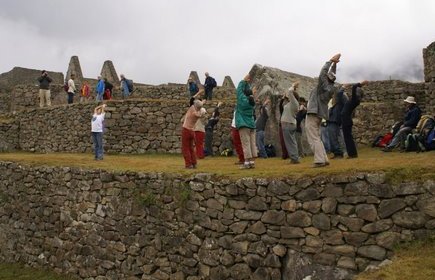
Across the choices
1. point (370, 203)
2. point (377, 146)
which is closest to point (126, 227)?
point (370, 203)

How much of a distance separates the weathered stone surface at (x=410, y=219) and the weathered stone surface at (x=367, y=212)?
0.32 meters

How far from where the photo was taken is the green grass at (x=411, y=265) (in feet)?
20.6

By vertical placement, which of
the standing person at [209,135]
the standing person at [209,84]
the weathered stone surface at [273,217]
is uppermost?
the standing person at [209,84]

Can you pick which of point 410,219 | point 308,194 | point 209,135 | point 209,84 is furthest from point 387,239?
point 209,84

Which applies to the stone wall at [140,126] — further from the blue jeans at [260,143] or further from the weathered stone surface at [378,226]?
the weathered stone surface at [378,226]

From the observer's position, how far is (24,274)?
1307 cm

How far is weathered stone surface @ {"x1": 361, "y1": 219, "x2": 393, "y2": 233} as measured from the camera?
23.8 feet

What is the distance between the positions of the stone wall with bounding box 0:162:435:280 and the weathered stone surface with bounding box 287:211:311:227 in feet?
0.06

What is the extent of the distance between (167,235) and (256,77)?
764cm

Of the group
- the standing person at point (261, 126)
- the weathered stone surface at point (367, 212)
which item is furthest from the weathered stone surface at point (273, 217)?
the standing person at point (261, 126)

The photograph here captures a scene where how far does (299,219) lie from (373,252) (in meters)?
1.38

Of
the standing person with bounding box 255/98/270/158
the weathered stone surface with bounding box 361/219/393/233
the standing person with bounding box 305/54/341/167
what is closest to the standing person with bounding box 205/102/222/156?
the standing person with bounding box 255/98/270/158

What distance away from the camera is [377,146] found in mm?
14656

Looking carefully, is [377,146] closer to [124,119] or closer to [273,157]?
[273,157]
